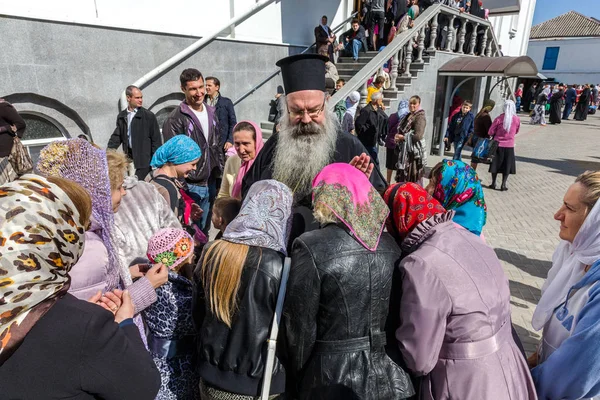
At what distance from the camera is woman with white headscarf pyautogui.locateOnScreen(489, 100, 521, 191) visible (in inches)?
287

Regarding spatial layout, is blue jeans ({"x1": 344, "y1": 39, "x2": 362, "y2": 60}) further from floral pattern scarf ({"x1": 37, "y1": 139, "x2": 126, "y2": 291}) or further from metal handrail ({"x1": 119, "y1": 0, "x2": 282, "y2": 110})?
floral pattern scarf ({"x1": 37, "y1": 139, "x2": 126, "y2": 291})

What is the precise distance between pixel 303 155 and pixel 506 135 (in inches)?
254

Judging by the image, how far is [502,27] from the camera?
18391 millimetres

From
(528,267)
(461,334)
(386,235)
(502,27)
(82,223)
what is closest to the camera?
(82,223)

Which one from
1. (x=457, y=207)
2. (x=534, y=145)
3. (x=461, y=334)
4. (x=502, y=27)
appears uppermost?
(x=502, y=27)

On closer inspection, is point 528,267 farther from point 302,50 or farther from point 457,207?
Result: point 302,50

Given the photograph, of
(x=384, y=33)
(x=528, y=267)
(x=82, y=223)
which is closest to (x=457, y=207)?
(x=82, y=223)

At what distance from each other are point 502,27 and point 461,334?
21647 millimetres

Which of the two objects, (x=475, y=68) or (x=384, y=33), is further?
(x=384, y=33)

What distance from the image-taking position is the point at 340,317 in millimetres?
1544

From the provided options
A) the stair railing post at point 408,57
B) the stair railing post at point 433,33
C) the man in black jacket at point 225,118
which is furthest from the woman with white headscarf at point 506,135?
the man in black jacket at point 225,118

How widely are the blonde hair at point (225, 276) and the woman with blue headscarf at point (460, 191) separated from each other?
4.81 feet

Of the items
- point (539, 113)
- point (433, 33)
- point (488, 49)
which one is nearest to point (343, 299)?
point (433, 33)

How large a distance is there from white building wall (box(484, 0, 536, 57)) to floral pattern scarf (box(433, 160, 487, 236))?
19.4 meters
